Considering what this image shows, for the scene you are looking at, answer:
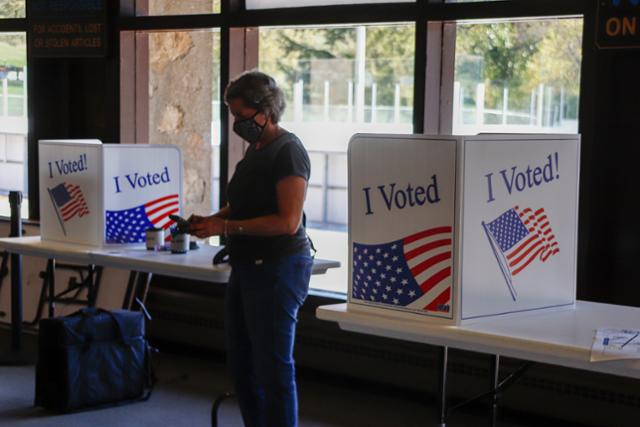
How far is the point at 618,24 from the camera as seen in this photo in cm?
367

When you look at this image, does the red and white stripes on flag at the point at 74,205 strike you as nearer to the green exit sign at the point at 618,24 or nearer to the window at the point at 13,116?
the window at the point at 13,116

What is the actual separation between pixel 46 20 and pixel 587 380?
3.68m

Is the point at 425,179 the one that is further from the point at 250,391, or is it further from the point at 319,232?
the point at 319,232

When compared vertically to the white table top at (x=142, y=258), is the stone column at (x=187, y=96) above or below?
above

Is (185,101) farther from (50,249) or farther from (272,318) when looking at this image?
(272,318)

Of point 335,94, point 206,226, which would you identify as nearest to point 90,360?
point 206,226

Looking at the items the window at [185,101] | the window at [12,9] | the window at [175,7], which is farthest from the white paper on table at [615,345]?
the window at [12,9]

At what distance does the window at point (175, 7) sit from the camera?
5.11 meters

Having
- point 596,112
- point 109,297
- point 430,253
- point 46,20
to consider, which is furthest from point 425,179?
point 46,20

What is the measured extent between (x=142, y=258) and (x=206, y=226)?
0.72m

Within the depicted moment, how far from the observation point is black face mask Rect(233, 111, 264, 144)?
320cm

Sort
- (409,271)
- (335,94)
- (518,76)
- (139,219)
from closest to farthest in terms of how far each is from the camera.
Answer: (409,271) → (518,76) → (139,219) → (335,94)

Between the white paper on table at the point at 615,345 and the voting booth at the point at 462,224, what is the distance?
32 cm

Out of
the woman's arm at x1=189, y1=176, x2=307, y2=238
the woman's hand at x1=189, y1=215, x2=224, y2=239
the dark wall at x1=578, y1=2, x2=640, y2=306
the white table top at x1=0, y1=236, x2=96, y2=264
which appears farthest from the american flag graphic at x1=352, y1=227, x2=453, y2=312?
the white table top at x1=0, y1=236, x2=96, y2=264
